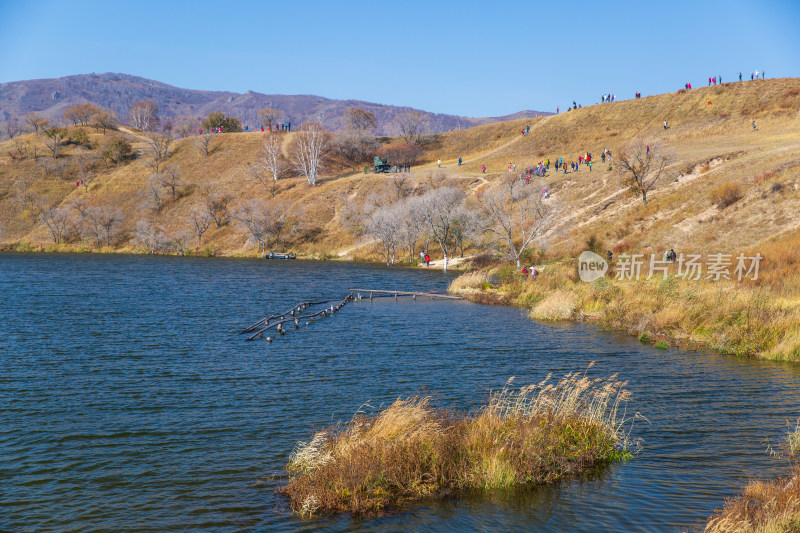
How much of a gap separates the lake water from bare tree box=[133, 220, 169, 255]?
63663 millimetres

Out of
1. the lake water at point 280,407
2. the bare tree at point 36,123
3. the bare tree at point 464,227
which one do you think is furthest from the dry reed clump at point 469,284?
the bare tree at point 36,123

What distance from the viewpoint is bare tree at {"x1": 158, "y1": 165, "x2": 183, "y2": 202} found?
124938 millimetres

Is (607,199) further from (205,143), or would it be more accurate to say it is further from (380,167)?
(205,143)

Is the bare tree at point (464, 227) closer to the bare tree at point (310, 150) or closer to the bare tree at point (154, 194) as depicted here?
the bare tree at point (310, 150)

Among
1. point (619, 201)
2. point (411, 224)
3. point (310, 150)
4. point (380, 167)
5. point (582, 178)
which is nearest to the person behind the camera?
point (619, 201)

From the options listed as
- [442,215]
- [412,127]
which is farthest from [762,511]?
[412,127]

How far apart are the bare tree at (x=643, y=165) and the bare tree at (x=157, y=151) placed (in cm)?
10406

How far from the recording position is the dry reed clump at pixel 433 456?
12375mm

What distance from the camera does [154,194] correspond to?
121688 millimetres

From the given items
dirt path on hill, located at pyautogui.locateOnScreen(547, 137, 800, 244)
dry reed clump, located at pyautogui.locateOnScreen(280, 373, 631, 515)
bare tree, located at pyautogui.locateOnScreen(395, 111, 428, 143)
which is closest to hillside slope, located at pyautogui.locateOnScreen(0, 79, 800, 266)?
dirt path on hill, located at pyautogui.locateOnScreen(547, 137, 800, 244)

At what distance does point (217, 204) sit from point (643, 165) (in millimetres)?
78840

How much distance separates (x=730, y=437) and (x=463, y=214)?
61860mm

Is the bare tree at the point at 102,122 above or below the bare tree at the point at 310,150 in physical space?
above

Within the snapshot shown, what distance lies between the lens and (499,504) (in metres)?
12.6
